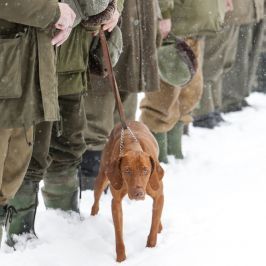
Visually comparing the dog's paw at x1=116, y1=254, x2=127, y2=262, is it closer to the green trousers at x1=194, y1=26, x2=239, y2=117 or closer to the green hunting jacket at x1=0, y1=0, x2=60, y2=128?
the green hunting jacket at x1=0, y1=0, x2=60, y2=128

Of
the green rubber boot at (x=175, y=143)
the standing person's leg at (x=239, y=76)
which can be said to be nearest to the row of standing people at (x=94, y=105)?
the green rubber boot at (x=175, y=143)

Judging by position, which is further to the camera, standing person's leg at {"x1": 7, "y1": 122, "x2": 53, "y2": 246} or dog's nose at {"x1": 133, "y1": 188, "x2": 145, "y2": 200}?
standing person's leg at {"x1": 7, "y1": 122, "x2": 53, "y2": 246}

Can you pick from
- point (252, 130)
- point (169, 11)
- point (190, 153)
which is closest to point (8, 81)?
point (169, 11)

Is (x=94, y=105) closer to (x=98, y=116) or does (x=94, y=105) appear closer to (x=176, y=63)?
(x=98, y=116)

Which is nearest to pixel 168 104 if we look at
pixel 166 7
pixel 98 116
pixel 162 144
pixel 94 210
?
pixel 162 144

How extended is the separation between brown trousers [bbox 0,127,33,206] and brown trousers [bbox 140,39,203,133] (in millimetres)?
2221

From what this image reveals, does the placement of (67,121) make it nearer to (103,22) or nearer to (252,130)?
(103,22)

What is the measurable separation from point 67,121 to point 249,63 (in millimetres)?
4335

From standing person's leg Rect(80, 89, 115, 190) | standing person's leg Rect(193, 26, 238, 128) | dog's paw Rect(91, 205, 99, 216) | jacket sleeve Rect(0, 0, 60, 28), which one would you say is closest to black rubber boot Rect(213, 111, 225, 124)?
standing person's leg Rect(193, 26, 238, 128)

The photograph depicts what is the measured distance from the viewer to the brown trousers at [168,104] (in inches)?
195

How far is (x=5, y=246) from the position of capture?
10.6 ft

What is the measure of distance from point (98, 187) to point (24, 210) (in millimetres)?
567

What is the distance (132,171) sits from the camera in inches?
118

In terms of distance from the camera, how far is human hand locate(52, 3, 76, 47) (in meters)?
2.62
